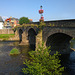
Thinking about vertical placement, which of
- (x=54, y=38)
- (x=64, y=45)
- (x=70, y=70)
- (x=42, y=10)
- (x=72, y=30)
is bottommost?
(x=70, y=70)

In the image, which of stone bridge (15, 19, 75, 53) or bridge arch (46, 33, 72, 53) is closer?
stone bridge (15, 19, 75, 53)

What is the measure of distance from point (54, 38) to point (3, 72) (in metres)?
15.6

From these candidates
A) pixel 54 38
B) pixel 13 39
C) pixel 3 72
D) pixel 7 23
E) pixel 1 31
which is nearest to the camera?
pixel 3 72

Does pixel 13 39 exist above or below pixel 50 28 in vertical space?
below

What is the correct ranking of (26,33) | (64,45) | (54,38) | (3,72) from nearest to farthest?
(3,72)
(54,38)
(64,45)
(26,33)

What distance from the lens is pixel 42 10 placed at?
86.3 ft

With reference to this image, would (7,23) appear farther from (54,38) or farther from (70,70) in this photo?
(70,70)

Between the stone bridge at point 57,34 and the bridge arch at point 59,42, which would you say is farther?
the bridge arch at point 59,42

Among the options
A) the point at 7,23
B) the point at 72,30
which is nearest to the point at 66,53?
the point at 72,30

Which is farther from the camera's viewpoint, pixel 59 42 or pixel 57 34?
pixel 59 42

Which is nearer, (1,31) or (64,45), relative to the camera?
(64,45)

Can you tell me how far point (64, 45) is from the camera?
2998cm

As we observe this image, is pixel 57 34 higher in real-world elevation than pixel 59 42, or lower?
higher

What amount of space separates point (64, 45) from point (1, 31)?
208 feet
